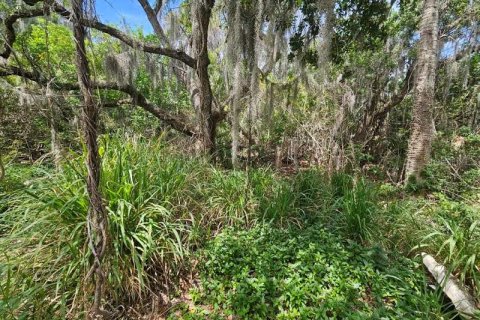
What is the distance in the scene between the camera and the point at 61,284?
141cm

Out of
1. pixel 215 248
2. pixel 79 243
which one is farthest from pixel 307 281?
pixel 79 243

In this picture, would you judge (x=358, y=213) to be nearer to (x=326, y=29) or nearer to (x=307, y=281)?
(x=307, y=281)

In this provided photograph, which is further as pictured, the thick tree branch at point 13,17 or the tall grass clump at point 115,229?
the thick tree branch at point 13,17

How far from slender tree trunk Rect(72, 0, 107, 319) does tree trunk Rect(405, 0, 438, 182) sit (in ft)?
13.2

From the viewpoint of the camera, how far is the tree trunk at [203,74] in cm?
356

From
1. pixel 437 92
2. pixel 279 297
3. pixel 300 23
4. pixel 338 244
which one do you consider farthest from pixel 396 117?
pixel 279 297

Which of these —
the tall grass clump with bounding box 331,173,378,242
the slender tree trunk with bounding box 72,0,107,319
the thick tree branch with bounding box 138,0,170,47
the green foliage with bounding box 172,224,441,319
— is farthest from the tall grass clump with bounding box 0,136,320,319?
the thick tree branch with bounding box 138,0,170,47

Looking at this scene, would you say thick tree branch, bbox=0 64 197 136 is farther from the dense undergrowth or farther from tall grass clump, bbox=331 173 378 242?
tall grass clump, bbox=331 173 378 242

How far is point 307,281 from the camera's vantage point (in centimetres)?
166

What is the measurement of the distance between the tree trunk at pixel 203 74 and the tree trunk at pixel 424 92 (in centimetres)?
305

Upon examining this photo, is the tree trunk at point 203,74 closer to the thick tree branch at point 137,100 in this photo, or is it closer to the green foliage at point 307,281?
the thick tree branch at point 137,100

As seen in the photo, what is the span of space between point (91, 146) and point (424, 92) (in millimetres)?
4199

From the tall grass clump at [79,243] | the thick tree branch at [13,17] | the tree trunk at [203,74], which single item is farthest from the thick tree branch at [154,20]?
the tall grass clump at [79,243]

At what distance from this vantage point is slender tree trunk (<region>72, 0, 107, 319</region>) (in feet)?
3.17
